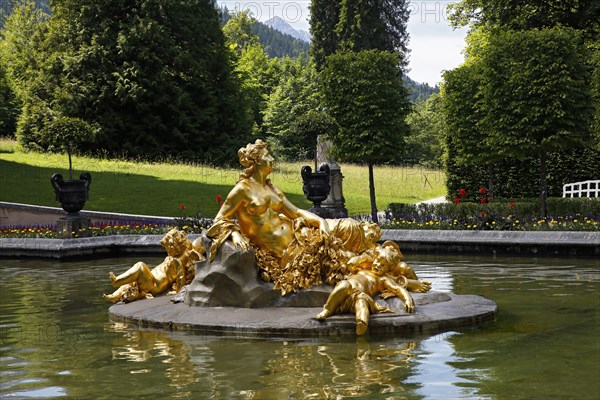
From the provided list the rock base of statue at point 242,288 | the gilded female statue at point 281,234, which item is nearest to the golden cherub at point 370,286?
the gilded female statue at point 281,234

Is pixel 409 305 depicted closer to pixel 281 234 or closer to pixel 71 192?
pixel 281 234

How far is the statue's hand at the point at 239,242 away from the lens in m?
10.7

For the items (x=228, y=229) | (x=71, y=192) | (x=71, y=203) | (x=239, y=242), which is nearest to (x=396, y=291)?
(x=239, y=242)

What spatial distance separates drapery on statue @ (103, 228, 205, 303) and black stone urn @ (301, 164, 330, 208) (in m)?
10.9

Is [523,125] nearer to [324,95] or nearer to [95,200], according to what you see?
[324,95]

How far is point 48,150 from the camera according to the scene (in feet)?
158

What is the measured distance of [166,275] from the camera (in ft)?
40.4

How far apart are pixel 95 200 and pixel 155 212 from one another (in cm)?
325

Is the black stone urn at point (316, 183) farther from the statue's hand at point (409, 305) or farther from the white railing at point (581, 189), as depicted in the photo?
the statue's hand at point (409, 305)

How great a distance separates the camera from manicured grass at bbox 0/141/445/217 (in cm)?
3291

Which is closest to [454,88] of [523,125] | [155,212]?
[523,125]

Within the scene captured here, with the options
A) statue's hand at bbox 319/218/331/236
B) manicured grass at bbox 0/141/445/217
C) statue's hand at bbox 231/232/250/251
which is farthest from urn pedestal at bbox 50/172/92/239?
statue's hand at bbox 319/218/331/236

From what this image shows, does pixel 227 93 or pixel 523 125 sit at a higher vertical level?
pixel 227 93

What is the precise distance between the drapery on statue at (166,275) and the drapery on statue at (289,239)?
3.94 ft
